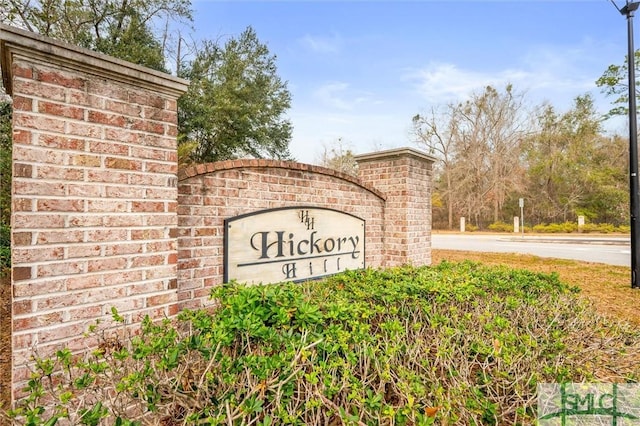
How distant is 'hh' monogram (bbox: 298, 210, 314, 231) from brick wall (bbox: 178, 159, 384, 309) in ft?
0.34

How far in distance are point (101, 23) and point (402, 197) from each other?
12440 millimetres

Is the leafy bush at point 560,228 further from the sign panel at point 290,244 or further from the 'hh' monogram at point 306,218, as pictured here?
the 'hh' monogram at point 306,218

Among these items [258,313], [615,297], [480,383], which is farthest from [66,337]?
[615,297]

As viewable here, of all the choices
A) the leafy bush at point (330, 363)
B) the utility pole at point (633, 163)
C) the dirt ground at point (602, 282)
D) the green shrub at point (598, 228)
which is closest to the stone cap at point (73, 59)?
the leafy bush at point (330, 363)

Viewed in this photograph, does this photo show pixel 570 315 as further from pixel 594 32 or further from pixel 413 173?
pixel 594 32

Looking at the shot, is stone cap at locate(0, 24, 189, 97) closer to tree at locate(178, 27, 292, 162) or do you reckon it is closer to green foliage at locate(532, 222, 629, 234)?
tree at locate(178, 27, 292, 162)

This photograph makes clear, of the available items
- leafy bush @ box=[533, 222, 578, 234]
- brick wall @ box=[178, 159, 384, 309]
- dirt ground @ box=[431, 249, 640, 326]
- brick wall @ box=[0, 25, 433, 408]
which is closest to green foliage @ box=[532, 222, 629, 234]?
leafy bush @ box=[533, 222, 578, 234]

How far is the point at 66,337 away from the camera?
1683mm

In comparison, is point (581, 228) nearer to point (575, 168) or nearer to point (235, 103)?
point (575, 168)

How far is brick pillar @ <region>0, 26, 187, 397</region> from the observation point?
1.58 m

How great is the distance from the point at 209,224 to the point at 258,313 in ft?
4.09

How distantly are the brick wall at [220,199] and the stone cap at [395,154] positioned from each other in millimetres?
1052

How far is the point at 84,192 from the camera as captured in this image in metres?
1.76

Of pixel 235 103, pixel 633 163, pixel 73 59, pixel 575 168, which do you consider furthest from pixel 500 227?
pixel 73 59
